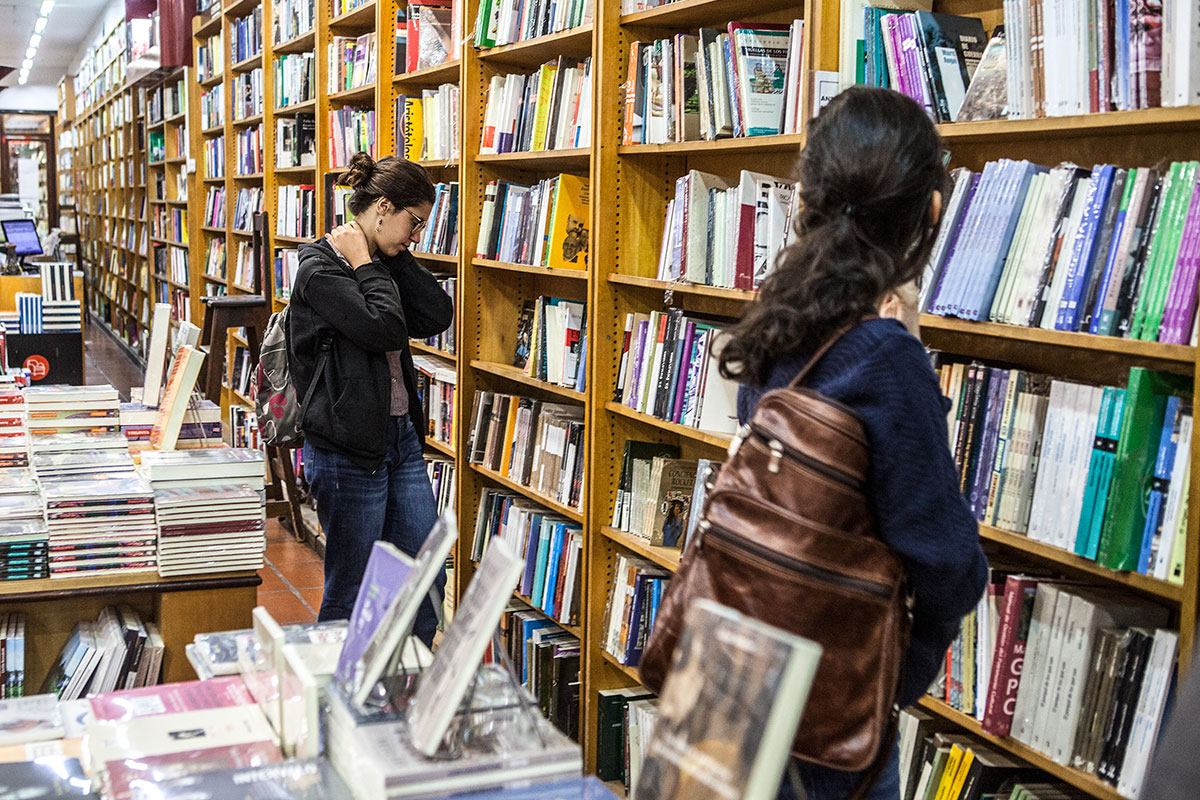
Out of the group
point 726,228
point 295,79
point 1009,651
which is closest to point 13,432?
point 726,228

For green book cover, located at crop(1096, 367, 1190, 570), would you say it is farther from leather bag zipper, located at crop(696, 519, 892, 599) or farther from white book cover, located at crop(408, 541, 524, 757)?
white book cover, located at crop(408, 541, 524, 757)

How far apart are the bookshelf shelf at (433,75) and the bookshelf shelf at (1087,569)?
8.46 ft

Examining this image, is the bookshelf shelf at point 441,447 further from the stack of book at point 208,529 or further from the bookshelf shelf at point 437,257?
the stack of book at point 208,529

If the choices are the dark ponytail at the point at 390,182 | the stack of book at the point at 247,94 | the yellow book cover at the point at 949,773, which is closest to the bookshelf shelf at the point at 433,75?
the dark ponytail at the point at 390,182

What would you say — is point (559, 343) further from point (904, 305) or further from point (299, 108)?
point (299, 108)

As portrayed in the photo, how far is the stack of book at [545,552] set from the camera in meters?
3.35

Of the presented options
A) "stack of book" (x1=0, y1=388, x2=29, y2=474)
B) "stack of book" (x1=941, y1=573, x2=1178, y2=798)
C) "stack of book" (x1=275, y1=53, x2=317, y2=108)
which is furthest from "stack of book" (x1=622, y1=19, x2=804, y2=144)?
"stack of book" (x1=275, y1=53, x2=317, y2=108)

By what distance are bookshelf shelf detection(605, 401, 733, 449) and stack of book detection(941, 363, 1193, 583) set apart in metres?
0.64

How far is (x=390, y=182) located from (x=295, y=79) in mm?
3210

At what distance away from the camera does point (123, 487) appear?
2.58 metres

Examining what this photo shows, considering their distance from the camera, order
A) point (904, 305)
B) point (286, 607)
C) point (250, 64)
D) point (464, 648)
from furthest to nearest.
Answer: point (250, 64), point (286, 607), point (904, 305), point (464, 648)

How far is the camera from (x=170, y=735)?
1438 millimetres

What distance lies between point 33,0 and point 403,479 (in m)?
11.9

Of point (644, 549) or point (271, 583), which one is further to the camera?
point (271, 583)
